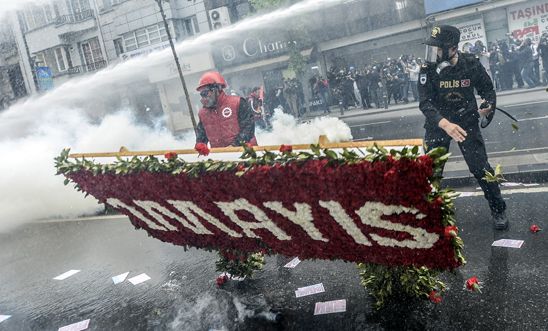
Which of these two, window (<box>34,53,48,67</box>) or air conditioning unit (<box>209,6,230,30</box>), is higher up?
window (<box>34,53,48,67</box>)

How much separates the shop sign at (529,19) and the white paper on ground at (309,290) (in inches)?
820

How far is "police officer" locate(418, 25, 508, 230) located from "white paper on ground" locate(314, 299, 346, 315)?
6.93 ft

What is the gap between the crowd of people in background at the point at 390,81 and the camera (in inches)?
673

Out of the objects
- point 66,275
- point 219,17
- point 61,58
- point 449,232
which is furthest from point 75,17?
point 449,232

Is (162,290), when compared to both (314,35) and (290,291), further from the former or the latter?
(314,35)

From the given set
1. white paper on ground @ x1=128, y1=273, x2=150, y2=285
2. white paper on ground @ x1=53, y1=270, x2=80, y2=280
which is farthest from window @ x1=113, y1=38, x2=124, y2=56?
white paper on ground @ x1=128, y1=273, x2=150, y2=285

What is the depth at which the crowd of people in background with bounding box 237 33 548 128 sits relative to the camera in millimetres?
17094

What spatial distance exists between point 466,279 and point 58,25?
39.3m

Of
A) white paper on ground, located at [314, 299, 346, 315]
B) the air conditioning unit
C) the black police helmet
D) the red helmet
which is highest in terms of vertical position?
the air conditioning unit

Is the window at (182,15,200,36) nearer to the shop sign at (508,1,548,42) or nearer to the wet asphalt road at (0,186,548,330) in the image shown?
the shop sign at (508,1,548,42)

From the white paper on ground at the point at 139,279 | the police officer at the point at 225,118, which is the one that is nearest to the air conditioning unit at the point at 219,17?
the police officer at the point at 225,118

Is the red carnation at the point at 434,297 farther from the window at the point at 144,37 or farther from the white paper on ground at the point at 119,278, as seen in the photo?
the window at the point at 144,37

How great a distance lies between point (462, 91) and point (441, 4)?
1970 centimetres

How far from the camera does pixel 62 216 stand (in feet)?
33.8
